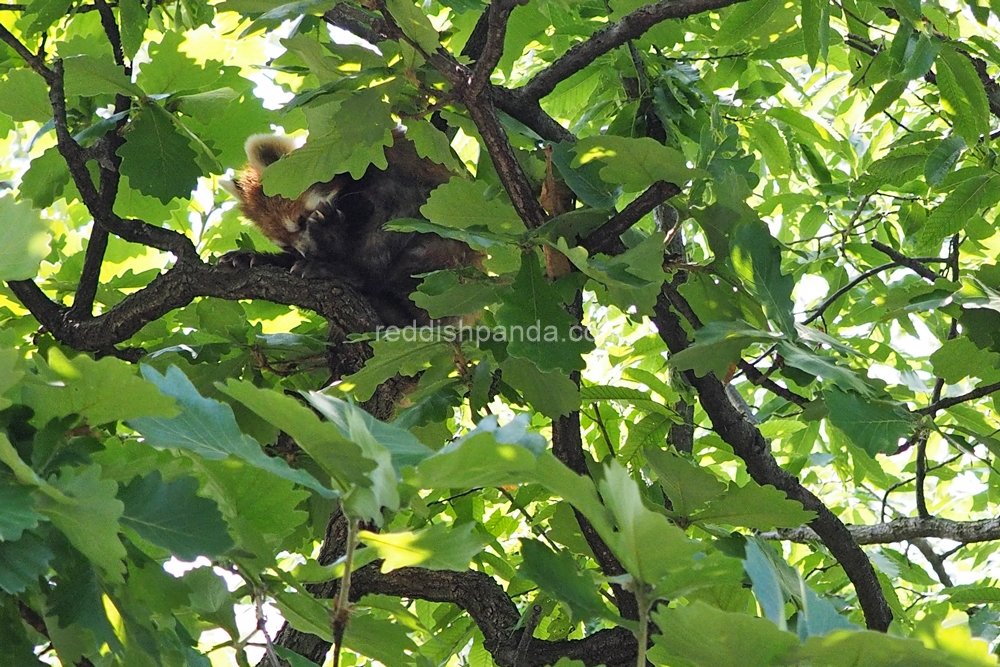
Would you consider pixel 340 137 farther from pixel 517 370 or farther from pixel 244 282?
pixel 244 282

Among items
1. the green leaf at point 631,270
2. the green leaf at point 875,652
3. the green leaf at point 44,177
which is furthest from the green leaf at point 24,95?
the green leaf at point 875,652

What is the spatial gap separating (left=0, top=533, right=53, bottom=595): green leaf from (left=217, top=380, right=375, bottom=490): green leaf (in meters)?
0.23

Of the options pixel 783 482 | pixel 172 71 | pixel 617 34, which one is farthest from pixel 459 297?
pixel 172 71

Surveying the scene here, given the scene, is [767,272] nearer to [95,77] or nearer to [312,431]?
[312,431]

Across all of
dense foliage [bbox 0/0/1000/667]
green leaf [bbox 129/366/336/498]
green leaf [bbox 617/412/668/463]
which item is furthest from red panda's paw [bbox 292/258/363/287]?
green leaf [bbox 129/366/336/498]

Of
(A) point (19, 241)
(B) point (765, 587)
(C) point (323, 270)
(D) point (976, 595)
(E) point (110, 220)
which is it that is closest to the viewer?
(B) point (765, 587)

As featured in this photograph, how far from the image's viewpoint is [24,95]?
85.3 inches

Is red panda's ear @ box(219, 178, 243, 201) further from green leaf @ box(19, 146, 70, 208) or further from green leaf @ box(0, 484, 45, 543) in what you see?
green leaf @ box(0, 484, 45, 543)

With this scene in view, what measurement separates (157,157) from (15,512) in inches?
59.4

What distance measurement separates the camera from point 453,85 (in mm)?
1592

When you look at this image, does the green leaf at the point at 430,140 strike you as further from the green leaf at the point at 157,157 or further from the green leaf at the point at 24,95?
the green leaf at the point at 24,95

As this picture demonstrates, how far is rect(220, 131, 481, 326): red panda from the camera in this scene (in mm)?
2881

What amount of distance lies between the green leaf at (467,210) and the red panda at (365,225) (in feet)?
3.83

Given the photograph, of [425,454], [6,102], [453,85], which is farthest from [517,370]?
[6,102]
